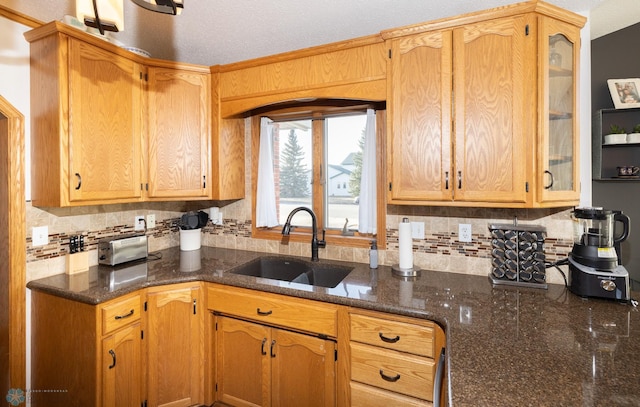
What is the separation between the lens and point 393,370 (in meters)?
1.52

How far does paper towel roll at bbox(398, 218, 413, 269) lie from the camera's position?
1.95 meters

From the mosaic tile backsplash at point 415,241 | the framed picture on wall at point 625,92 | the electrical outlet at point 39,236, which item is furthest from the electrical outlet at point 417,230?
the electrical outlet at point 39,236

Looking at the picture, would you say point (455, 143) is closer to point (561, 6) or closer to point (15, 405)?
point (561, 6)

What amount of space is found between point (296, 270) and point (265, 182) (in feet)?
2.42

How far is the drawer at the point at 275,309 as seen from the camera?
1681mm

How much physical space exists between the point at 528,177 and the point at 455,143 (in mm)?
380

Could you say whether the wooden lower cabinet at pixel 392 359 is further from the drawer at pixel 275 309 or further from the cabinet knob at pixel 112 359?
the cabinet knob at pixel 112 359

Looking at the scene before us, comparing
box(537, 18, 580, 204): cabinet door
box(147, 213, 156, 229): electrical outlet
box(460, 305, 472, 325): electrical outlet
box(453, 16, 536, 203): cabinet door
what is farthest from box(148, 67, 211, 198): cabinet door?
box(537, 18, 580, 204): cabinet door

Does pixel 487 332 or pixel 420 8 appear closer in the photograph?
pixel 487 332

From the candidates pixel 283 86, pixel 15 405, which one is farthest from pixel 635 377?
pixel 15 405

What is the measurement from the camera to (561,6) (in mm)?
1702

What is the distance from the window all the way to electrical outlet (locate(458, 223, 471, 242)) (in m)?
0.50

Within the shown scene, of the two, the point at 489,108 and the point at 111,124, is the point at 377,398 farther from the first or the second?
the point at 111,124

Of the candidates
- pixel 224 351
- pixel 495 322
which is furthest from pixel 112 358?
pixel 495 322
